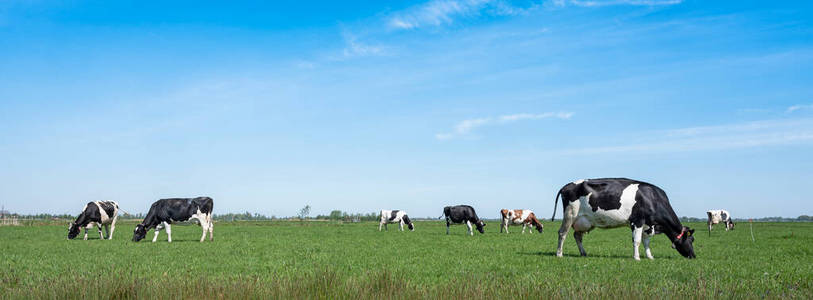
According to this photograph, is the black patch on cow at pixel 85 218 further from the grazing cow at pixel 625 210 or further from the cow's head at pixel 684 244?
the cow's head at pixel 684 244

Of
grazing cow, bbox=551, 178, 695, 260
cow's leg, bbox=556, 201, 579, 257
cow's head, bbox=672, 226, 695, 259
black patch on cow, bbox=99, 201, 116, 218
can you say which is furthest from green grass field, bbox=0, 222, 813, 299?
black patch on cow, bbox=99, 201, 116, 218

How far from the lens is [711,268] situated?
14500 millimetres

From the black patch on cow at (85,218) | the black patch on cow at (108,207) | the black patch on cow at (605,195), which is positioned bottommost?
the black patch on cow at (85,218)

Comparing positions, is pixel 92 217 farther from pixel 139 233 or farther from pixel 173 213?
pixel 173 213

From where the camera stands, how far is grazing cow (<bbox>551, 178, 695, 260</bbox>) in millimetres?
17531

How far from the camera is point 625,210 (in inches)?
689

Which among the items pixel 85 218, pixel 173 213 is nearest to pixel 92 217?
pixel 85 218

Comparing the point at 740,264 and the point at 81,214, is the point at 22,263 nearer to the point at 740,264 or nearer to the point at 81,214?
the point at 81,214

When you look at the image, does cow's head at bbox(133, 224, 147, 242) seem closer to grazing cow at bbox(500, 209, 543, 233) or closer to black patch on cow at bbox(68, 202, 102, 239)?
black patch on cow at bbox(68, 202, 102, 239)

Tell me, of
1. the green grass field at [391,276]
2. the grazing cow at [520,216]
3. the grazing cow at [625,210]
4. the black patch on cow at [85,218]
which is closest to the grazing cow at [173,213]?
the black patch on cow at [85,218]

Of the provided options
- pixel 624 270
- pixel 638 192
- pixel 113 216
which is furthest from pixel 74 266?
pixel 113 216

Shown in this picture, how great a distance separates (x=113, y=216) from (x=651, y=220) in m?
30.2

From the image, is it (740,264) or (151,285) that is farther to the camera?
(740,264)

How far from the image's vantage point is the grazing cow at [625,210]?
17.5m
